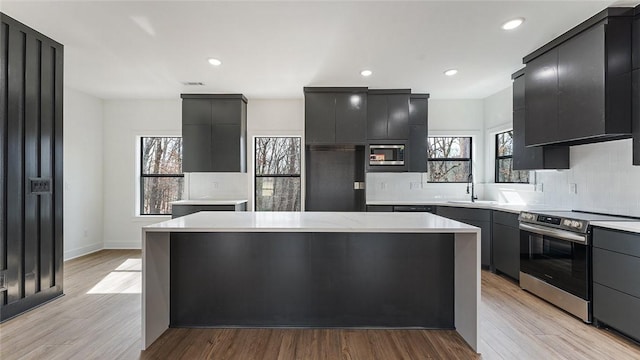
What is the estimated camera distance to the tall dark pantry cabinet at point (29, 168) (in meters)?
2.67

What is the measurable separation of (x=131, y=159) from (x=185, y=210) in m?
1.60

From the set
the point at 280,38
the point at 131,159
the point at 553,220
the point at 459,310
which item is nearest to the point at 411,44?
the point at 280,38

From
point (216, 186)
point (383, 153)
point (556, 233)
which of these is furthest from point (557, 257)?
point (216, 186)

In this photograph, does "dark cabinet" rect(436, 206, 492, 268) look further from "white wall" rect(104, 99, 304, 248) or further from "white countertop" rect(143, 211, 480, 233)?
"white wall" rect(104, 99, 304, 248)

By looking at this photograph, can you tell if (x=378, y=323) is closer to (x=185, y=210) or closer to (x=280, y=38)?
(x=280, y=38)

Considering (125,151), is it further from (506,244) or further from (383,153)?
(506,244)

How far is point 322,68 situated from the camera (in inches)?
150

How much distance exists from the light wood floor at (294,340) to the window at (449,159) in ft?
8.65

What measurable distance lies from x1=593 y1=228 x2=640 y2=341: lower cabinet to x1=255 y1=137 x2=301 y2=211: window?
153 inches

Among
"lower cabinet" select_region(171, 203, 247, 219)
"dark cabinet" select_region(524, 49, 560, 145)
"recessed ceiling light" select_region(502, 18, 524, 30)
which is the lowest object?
"lower cabinet" select_region(171, 203, 247, 219)

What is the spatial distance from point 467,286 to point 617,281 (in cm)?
118

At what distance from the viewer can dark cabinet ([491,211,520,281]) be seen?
142 inches

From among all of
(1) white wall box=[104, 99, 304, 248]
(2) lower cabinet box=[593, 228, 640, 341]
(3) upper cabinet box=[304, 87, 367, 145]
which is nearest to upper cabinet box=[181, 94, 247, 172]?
(1) white wall box=[104, 99, 304, 248]

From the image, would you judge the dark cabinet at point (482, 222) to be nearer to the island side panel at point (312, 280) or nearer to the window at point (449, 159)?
the window at point (449, 159)
